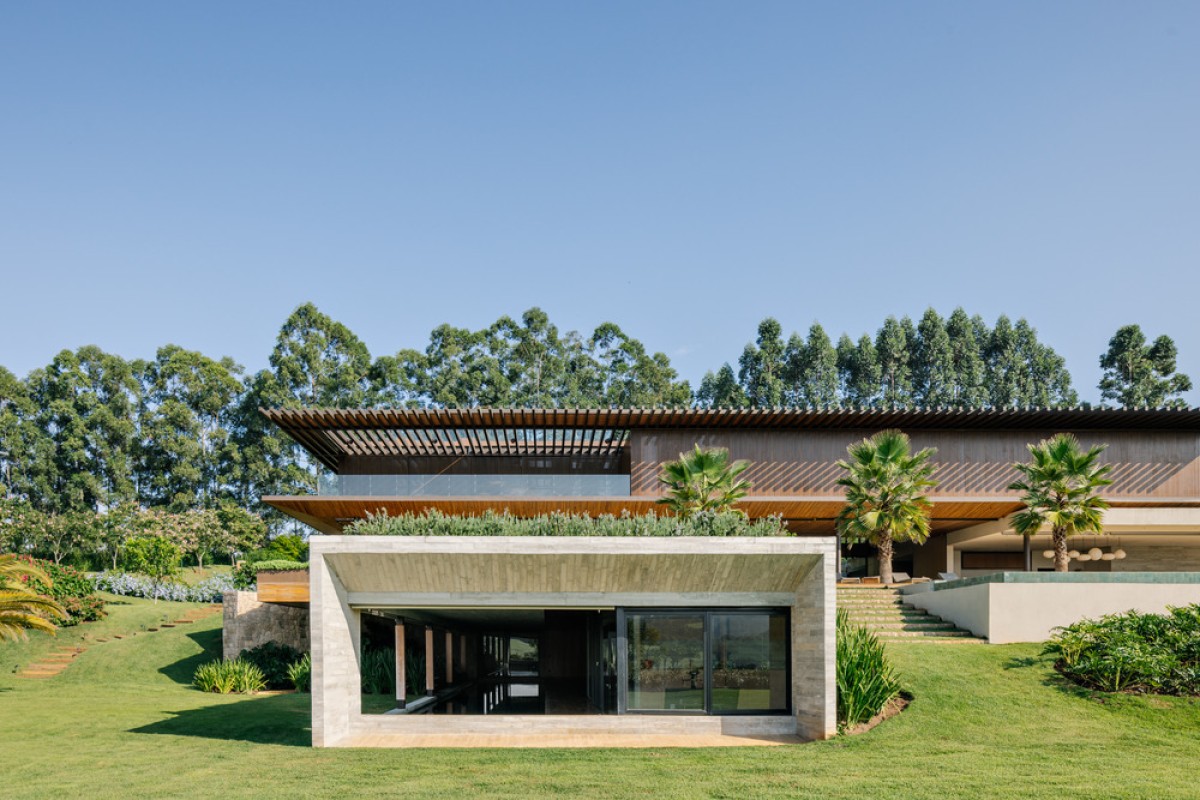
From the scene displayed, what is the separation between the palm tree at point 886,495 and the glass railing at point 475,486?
681 cm

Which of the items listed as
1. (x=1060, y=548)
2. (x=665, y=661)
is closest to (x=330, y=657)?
(x=665, y=661)

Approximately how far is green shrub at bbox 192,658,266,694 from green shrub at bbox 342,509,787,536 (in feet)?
30.8

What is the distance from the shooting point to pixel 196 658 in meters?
24.9

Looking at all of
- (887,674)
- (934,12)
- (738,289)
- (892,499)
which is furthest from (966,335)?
(887,674)

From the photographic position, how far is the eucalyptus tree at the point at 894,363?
2368 inches

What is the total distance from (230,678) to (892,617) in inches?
620

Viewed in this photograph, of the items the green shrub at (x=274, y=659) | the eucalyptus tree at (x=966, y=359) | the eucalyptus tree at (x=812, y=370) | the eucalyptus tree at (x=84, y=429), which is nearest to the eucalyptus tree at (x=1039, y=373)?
the eucalyptus tree at (x=966, y=359)

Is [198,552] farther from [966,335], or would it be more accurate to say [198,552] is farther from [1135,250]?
[966,335]

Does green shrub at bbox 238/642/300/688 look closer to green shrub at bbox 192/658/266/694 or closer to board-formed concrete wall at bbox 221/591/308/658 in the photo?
board-formed concrete wall at bbox 221/591/308/658

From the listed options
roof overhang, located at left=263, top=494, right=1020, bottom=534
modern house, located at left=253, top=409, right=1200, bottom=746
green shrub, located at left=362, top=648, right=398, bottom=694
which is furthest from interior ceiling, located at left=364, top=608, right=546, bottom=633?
roof overhang, located at left=263, top=494, right=1020, bottom=534

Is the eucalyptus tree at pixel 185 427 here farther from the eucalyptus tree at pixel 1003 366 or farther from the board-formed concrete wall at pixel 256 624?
the eucalyptus tree at pixel 1003 366

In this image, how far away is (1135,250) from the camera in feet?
70.6

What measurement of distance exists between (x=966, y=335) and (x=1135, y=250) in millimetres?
40447

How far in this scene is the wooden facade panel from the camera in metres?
29.2
